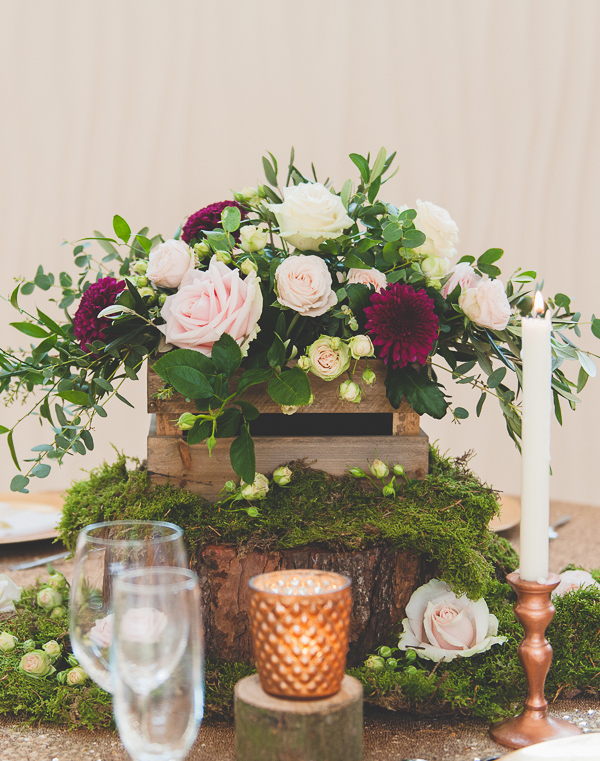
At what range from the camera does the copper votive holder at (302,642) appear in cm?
41

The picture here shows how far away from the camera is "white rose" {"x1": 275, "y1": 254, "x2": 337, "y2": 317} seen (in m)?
0.60

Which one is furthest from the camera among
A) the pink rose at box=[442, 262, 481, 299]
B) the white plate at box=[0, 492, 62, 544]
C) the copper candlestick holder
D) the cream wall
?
the cream wall

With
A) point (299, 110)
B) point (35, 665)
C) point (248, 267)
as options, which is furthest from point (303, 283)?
point (299, 110)

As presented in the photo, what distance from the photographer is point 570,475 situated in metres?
1.72

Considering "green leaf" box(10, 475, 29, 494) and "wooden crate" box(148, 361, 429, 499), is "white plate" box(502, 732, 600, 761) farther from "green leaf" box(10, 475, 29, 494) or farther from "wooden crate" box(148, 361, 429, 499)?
"green leaf" box(10, 475, 29, 494)

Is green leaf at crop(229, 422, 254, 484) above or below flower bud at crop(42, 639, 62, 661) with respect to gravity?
above

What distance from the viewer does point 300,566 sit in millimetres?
609

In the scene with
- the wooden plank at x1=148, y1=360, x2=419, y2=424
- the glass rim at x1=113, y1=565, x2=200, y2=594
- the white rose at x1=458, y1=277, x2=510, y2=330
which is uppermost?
the white rose at x1=458, y1=277, x2=510, y2=330

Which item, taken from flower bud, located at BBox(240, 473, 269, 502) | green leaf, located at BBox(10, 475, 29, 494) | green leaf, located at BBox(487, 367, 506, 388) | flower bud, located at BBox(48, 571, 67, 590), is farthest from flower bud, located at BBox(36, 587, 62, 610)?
green leaf, located at BBox(487, 367, 506, 388)

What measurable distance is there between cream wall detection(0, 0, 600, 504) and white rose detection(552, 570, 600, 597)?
1.06 meters

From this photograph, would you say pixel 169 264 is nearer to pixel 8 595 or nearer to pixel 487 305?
pixel 487 305

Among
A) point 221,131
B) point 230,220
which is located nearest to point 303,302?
point 230,220

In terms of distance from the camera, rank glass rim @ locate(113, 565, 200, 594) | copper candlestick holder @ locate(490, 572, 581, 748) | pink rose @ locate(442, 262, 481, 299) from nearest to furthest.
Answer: glass rim @ locate(113, 565, 200, 594) → copper candlestick holder @ locate(490, 572, 581, 748) → pink rose @ locate(442, 262, 481, 299)

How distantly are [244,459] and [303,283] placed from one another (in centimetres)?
15
